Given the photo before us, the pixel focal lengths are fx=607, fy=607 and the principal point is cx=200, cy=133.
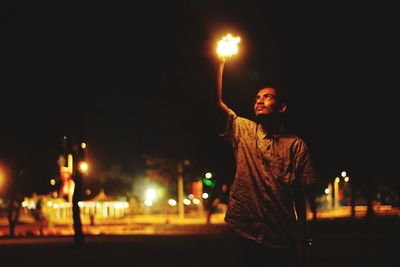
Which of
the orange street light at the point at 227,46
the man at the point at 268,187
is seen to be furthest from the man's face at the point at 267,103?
the orange street light at the point at 227,46

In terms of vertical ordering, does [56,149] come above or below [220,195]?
above

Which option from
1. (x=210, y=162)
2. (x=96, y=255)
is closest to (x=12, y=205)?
(x=210, y=162)

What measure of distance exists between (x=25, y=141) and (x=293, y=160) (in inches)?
1032

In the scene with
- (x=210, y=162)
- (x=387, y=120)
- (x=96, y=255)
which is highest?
(x=387, y=120)

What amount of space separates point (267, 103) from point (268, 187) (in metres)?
0.56

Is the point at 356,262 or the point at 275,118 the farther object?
the point at 356,262

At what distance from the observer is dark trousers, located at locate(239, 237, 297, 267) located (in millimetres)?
3539

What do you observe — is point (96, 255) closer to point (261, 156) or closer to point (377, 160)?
point (261, 156)

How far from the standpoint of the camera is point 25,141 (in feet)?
93.3

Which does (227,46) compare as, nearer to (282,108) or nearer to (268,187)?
(282,108)

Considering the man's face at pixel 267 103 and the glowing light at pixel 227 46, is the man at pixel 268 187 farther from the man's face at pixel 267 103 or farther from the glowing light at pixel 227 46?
the glowing light at pixel 227 46

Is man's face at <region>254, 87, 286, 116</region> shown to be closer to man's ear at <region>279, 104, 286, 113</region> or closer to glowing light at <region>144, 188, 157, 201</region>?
man's ear at <region>279, 104, 286, 113</region>

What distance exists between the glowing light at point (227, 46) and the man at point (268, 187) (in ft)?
1.37

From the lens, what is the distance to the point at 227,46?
414cm
